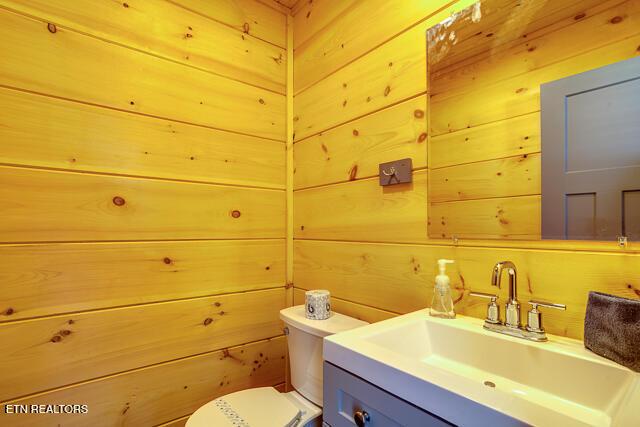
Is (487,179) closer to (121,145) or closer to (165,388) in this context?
(121,145)

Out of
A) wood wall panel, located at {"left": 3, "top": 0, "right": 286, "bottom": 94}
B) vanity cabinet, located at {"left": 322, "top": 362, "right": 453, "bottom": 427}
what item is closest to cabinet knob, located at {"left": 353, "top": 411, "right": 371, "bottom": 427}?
vanity cabinet, located at {"left": 322, "top": 362, "right": 453, "bottom": 427}

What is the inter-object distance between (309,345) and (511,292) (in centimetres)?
72

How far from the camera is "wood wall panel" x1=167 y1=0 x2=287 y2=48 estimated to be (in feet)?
4.78

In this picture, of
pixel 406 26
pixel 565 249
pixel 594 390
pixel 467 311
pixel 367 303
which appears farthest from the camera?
pixel 367 303

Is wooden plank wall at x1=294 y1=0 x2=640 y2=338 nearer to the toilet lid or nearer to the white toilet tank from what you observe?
the white toilet tank

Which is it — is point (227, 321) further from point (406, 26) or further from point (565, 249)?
point (406, 26)

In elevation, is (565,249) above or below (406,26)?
below

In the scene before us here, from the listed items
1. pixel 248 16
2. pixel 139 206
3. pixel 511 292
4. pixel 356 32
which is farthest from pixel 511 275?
pixel 248 16

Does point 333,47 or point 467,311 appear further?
point 333,47

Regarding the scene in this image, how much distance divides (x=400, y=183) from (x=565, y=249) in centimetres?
52

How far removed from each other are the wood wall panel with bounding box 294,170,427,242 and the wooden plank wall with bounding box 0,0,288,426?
0.60 feet

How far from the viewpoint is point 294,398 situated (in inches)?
49.3

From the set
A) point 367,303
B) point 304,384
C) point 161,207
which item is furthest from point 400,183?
point 161,207

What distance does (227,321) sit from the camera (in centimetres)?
148
